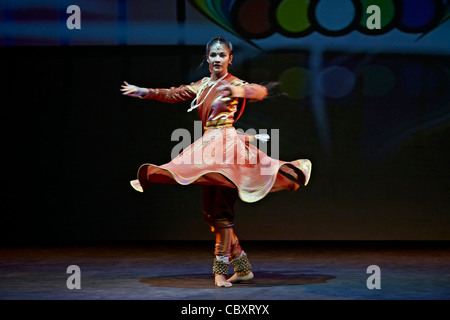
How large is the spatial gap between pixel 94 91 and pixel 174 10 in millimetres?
924

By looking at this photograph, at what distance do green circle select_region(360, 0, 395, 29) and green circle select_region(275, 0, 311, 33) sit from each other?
429mm

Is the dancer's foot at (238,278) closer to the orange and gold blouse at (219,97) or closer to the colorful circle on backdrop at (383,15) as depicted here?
the orange and gold blouse at (219,97)

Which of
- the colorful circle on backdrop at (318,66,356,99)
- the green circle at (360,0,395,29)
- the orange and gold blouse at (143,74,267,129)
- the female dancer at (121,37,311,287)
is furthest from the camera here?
the colorful circle on backdrop at (318,66,356,99)

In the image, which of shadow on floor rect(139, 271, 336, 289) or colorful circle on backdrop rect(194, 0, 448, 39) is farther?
colorful circle on backdrop rect(194, 0, 448, 39)

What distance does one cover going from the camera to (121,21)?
5.83m

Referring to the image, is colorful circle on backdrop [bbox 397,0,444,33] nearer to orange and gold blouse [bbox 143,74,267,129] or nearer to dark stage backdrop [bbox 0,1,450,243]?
dark stage backdrop [bbox 0,1,450,243]

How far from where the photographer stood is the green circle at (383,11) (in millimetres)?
5578

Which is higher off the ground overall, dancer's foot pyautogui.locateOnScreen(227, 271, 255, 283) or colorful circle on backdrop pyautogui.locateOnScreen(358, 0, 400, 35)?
colorful circle on backdrop pyautogui.locateOnScreen(358, 0, 400, 35)

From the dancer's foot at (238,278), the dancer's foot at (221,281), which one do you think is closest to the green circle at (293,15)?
the dancer's foot at (238,278)

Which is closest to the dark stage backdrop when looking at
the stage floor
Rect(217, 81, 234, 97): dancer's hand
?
the stage floor

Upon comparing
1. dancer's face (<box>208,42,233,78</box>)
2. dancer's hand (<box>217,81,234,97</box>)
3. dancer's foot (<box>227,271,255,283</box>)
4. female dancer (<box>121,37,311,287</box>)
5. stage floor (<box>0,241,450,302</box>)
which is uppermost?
dancer's face (<box>208,42,233,78</box>)

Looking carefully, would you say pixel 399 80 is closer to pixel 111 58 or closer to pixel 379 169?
pixel 379 169

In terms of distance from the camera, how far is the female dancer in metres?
3.74

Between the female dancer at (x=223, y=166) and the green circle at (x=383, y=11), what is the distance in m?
1.96
